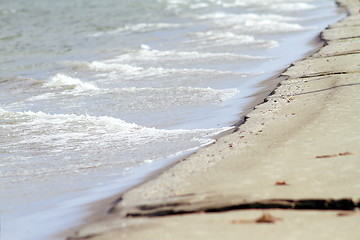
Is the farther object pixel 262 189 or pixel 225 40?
pixel 225 40

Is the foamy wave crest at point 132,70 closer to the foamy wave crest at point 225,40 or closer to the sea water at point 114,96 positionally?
the sea water at point 114,96

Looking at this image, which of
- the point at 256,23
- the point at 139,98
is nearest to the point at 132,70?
the point at 139,98

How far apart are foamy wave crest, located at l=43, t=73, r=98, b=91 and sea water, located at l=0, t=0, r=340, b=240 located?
0.11 ft

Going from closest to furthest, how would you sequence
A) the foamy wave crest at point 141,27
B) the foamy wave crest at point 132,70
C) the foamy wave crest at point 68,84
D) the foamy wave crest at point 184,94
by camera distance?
the foamy wave crest at point 184,94
the foamy wave crest at point 68,84
the foamy wave crest at point 132,70
the foamy wave crest at point 141,27

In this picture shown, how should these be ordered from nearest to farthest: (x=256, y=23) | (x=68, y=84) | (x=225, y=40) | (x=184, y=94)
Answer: (x=184, y=94)
(x=68, y=84)
(x=225, y=40)
(x=256, y=23)

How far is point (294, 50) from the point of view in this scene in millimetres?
18922

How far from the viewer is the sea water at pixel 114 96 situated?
807cm

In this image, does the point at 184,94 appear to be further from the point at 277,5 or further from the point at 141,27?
the point at 277,5

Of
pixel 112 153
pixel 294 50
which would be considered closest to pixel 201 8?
pixel 294 50

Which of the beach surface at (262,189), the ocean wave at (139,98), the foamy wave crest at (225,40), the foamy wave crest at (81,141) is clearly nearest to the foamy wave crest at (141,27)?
the foamy wave crest at (225,40)

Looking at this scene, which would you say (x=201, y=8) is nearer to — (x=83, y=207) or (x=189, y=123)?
(x=189, y=123)

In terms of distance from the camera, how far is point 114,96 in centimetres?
1408

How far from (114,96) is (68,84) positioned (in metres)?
2.29

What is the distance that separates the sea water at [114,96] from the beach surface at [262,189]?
0.69 meters
